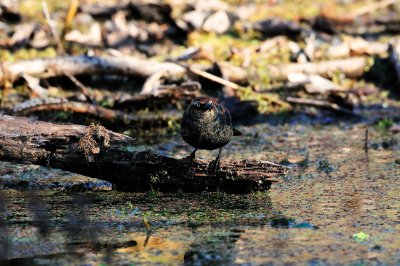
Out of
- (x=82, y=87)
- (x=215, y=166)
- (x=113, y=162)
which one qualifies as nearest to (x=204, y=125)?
(x=215, y=166)

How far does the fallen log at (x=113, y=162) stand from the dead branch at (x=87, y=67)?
4121 mm

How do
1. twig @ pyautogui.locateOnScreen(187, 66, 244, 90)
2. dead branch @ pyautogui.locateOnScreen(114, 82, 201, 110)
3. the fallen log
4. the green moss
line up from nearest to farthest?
the fallen log
dead branch @ pyautogui.locateOnScreen(114, 82, 201, 110)
twig @ pyautogui.locateOnScreen(187, 66, 244, 90)
the green moss

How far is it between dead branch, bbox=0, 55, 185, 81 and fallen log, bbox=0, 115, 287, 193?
4.12 m

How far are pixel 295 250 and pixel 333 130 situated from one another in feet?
16.4

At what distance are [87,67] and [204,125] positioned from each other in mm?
4468

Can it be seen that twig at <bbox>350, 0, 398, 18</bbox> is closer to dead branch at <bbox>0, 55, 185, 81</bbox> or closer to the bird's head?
dead branch at <bbox>0, 55, 185, 81</bbox>

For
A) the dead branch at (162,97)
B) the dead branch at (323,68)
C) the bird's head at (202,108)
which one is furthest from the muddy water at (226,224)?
the dead branch at (323,68)

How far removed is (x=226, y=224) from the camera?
4.89 m

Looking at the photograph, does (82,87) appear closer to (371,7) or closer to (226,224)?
(226,224)

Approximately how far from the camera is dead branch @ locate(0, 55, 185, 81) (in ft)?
31.9

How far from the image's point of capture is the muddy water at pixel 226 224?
419 cm

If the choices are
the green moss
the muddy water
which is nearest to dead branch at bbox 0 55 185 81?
the green moss

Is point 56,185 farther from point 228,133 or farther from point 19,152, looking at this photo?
point 228,133

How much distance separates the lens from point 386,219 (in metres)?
4.98
